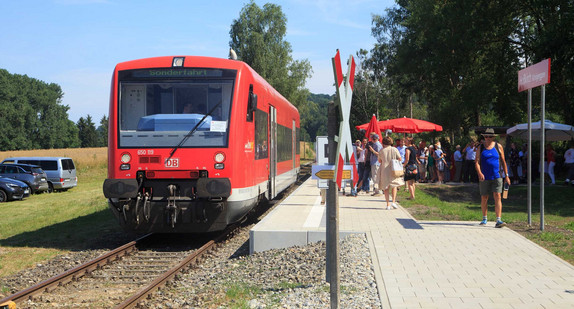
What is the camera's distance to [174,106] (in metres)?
10.5

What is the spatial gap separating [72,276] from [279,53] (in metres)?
56.2

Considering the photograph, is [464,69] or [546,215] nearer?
[546,215]

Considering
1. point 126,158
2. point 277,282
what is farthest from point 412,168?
point 277,282

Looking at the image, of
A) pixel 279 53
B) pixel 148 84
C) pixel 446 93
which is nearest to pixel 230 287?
pixel 148 84

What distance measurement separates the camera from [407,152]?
623 inches

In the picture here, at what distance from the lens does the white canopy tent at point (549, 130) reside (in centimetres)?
2162

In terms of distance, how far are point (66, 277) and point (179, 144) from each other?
310 centimetres

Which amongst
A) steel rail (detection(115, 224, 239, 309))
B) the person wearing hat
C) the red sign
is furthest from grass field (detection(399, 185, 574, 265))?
steel rail (detection(115, 224, 239, 309))

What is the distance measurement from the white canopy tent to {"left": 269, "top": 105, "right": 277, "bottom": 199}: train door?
10846 millimetres

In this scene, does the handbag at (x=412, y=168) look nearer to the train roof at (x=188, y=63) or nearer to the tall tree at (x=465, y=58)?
the train roof at (x=188, y=63)

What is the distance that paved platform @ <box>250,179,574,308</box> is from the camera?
6102 mm

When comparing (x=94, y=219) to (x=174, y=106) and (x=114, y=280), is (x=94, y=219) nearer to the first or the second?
(x=174, y=106)

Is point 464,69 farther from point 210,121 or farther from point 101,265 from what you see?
point 101,265

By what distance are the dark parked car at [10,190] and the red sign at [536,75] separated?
60.9 feet
